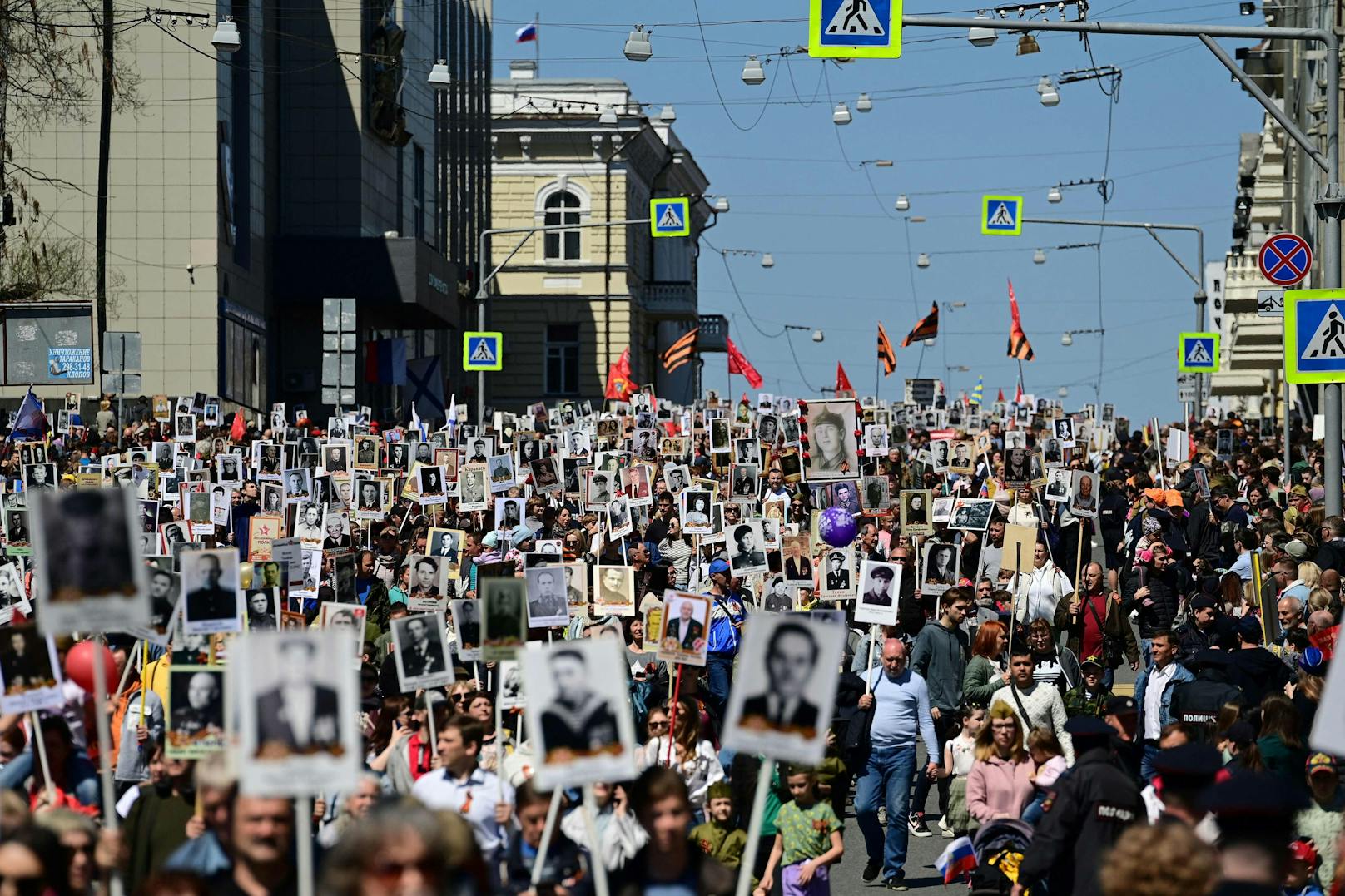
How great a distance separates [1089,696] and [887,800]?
161 centimetres

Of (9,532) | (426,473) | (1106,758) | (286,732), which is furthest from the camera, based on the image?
(426,473)

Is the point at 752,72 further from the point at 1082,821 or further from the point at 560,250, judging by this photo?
the point at 560,250

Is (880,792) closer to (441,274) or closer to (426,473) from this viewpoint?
(426,473)

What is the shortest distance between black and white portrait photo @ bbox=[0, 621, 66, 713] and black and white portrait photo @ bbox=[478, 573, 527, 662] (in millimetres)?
1768

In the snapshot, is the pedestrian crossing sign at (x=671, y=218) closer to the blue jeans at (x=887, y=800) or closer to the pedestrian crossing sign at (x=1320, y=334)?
the pedestrian crossing sign at (x=1320, y=334)

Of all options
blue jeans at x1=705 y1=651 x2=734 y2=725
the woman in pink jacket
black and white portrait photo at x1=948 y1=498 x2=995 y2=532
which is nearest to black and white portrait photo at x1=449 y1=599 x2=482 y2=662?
blue jeans at x1=705 y1=651 x2=734 y2=725

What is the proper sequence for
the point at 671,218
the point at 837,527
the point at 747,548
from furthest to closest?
the point at 671,218 < the point at 837,527 < the point at 747,548

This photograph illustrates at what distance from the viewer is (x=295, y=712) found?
258 inches

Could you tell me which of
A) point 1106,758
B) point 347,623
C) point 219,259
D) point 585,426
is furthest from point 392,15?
point 1106,758

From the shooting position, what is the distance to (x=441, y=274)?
201 feet

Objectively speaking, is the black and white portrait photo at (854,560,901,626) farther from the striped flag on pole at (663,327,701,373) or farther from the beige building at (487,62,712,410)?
the beige building at (487,62,712,410)

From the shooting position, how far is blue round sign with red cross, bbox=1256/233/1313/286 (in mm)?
21797

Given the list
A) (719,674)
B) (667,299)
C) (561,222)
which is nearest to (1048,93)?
(719,674)

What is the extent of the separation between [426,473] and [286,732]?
703 inches
